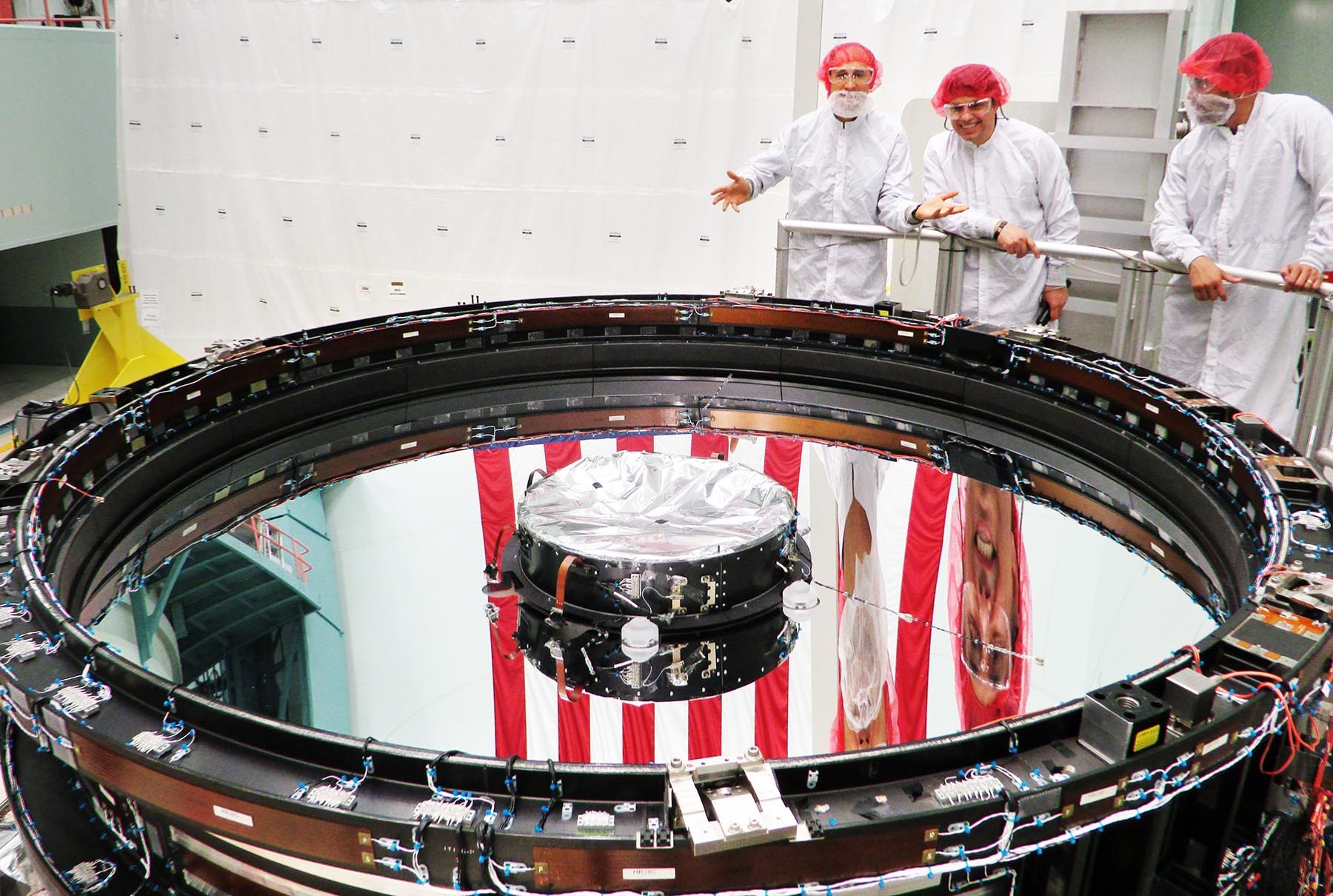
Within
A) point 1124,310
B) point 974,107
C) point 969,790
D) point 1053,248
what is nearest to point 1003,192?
point 974,107

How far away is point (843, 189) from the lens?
219 inches

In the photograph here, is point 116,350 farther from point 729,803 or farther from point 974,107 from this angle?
point 729,803

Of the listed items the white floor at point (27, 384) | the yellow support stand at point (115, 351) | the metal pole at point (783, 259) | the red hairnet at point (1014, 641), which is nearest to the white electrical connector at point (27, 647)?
the red hairnet at point (1014, 641)

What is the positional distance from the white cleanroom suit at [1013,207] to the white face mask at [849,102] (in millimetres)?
473

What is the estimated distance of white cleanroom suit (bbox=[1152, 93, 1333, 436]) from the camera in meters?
4.20

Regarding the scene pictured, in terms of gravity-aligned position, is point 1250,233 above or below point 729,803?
above

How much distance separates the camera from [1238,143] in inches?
170

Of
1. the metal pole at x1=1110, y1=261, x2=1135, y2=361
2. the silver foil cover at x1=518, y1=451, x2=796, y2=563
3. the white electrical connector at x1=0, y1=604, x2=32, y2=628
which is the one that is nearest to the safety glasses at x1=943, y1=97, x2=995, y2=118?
the metal pole at x1=1110, y1=261, x2=1135, y2=361

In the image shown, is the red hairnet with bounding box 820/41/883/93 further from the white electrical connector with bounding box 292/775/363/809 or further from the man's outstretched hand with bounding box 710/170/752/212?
the white electrical connector with bounding box 292/775/363/809

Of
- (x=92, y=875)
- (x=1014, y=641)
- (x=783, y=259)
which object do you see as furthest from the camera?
(x=783, y=259)

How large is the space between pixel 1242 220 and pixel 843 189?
6.33 ft

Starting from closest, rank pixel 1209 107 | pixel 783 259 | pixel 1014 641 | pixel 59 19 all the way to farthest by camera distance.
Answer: pixel 1014 641 → pixel 1209 107 → pixel 783 259 → pixel 59 19

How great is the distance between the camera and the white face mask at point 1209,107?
423cm

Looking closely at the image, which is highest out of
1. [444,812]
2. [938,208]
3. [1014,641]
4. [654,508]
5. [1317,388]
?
[938,208]
